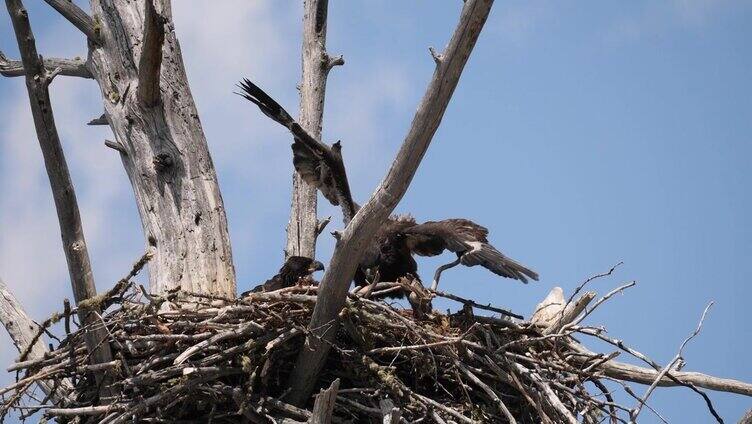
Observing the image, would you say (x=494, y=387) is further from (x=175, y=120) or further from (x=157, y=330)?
(x=175, y=120)

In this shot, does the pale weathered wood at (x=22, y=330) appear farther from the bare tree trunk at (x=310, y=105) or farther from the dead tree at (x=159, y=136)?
the bare tree trunk at (x=310, y=105)

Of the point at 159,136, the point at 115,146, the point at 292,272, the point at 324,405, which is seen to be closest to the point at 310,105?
the point at 159,136

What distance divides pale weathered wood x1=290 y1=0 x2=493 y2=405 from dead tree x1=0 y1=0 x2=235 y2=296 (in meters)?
1.35

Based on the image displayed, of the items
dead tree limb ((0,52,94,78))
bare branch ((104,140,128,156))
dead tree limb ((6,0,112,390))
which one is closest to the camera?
dead tree limb ((6,0,112,390))

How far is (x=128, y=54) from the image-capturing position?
7879 millimetres

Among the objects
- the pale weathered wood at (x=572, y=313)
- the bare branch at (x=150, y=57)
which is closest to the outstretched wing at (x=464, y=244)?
the pale weathered wood at (x=572, y=313)

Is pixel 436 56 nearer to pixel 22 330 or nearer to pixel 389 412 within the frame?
pixel 389 412

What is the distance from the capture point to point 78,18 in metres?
Answer: 7.92

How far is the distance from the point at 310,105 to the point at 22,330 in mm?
3301

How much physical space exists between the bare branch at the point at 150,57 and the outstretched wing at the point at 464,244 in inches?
81.4

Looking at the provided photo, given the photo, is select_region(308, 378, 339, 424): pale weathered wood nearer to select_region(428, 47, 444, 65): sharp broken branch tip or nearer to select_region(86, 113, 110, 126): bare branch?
select_region(428, 47, 444, 65): sharp broken branch tip

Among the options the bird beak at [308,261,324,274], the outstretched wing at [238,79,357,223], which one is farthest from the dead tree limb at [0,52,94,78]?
the bird beak at [308,261,324,274]

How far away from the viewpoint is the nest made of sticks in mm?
5965

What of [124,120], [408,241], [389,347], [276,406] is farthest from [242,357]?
Answer: [124,120]
